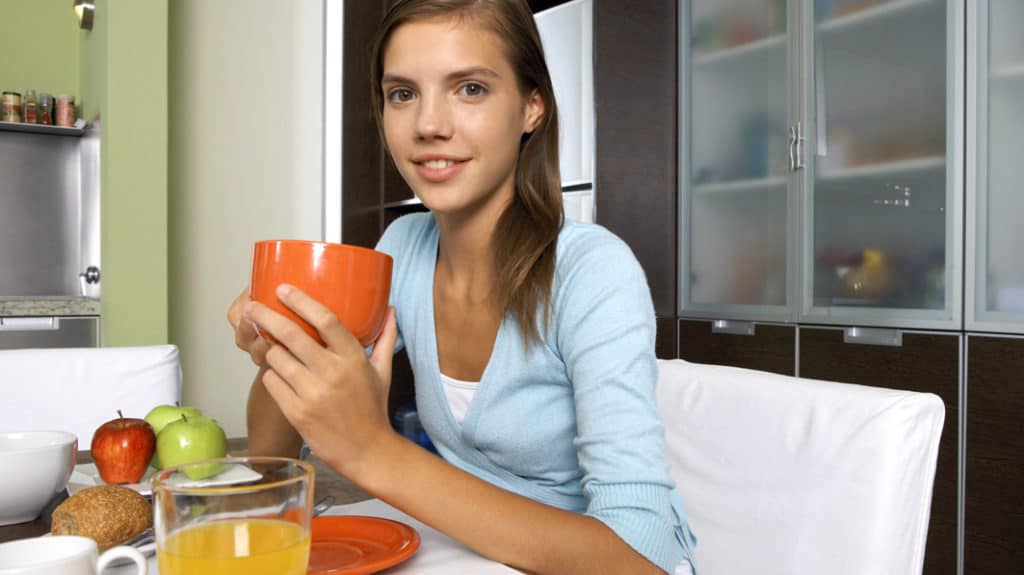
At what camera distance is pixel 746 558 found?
774 mm

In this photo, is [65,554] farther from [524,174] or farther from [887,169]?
[887,169]

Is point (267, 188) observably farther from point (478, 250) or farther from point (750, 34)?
point (478, 250)

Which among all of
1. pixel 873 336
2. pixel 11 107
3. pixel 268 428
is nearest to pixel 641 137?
pixel 873 336

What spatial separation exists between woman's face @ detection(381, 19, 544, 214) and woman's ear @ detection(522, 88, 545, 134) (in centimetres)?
8

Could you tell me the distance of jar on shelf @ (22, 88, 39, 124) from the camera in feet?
12.4

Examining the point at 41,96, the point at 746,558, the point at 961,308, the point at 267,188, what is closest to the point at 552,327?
the point at 746,558

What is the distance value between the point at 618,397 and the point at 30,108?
4001mm

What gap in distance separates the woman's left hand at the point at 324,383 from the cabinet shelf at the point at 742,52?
6.87ft

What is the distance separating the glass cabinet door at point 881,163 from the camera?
192 centimetres

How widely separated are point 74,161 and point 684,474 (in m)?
4.04

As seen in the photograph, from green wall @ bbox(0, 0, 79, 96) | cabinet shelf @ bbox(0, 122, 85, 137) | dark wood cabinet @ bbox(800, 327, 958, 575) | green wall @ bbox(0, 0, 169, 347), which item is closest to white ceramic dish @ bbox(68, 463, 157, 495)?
dark wood cabinet @ bbox(800, 327, 958, 575)

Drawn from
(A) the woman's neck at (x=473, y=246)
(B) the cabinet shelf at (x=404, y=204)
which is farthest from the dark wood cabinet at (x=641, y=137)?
(A) the woman's neck at (x=473, y=246)

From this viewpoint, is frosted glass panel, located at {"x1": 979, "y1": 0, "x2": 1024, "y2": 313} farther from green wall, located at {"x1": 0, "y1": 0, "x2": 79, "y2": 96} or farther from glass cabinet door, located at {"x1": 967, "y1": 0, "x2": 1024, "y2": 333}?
green wall, located at {"x1": 0, "y1": 0, "x2": 79, "y2": 96}

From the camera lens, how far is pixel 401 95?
866mm
